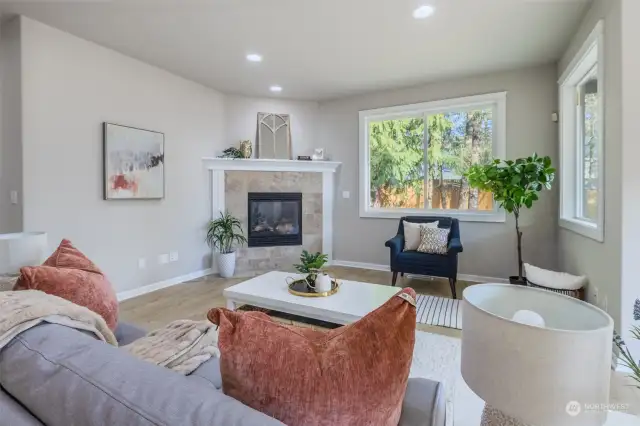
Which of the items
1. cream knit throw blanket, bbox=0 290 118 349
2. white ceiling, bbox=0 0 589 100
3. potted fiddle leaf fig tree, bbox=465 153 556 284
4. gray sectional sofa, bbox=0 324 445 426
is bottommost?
gray sectional sofa, bbox=0 324 445 426

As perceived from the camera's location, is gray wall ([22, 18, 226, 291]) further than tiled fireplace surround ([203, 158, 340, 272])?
No

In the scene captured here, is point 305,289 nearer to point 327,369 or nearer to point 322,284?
point 322,284

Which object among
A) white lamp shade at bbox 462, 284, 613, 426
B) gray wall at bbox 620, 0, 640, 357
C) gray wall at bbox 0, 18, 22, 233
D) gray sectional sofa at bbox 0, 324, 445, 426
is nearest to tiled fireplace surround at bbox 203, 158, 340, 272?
gray wall at bbox 0, 18, 22, 233

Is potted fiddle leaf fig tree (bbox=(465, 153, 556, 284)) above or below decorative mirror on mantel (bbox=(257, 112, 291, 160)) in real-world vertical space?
below

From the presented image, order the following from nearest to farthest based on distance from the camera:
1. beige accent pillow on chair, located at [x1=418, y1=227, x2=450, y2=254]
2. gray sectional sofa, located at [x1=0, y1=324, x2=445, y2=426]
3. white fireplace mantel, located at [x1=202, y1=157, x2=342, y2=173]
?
gray sectional sofa, located at [x1=0, y1=324, x2=445, y2=426], beige accent pillow on chair, located at [x1=418, y1=227, x2=450, y2=254], white fireplace mantel, located at [x1=202, y1=157, x2=342, y2=173]

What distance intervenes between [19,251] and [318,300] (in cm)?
168

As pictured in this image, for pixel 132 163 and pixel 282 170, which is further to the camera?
pixel 282 170

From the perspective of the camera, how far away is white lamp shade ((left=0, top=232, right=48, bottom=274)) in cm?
158

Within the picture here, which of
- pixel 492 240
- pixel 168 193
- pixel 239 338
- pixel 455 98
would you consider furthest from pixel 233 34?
pixel 492 240

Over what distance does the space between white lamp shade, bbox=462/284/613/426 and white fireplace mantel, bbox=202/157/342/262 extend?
4.36 m

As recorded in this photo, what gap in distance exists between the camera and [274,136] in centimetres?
507

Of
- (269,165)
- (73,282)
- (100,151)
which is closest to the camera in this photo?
(73,282)

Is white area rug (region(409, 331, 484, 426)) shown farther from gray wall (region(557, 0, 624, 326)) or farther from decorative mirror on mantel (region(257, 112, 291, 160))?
decorative mirror on mantel (region(257, 112, 291, 160))

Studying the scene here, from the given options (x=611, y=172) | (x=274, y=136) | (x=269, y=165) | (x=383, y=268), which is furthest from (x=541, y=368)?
(x=274, y=136)
